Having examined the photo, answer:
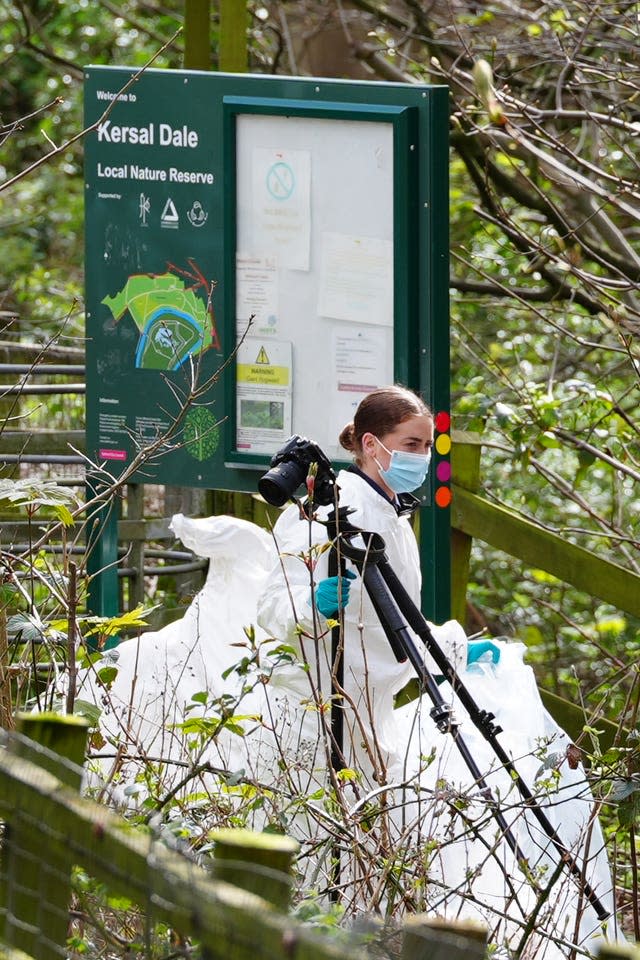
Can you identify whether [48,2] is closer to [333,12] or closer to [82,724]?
[333,12]

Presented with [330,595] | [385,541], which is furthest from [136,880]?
[385,541]

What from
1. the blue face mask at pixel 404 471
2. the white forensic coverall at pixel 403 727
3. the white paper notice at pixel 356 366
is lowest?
the white forensic coverall at pixel 403 727

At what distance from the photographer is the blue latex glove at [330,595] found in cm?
360

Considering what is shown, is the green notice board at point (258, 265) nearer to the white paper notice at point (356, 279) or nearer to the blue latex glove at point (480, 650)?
the white paper notice at point (356, 279)

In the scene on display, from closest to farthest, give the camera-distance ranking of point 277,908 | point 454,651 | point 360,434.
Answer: point 277,908
point 454,651
point 360,434

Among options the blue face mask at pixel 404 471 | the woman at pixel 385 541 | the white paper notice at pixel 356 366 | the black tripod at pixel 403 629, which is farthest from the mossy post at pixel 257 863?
the white paper notice at pixel 356 366

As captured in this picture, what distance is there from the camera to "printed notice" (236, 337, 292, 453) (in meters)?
4.94

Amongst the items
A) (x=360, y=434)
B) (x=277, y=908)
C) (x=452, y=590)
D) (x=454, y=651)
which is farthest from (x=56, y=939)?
(x=452, y=590)

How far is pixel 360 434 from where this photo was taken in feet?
13.4

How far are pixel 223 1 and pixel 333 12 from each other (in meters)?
2.68

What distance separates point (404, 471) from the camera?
4.00 meters

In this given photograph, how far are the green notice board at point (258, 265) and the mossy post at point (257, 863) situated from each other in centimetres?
302

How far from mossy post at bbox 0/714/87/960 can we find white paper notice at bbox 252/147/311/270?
10.0 ft

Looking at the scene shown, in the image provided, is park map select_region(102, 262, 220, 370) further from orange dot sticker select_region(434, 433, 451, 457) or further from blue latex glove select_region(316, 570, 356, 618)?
blue latex glove select_region(316, 570, 356, 618)
